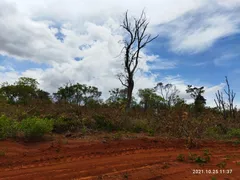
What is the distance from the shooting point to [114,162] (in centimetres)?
649

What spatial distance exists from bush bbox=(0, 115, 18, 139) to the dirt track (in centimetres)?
57

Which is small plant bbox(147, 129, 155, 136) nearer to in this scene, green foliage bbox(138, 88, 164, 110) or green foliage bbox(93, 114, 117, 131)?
green foliage bbox(93, 114, 117, 131)

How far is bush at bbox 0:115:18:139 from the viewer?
861cm

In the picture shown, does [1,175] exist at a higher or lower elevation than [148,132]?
lower

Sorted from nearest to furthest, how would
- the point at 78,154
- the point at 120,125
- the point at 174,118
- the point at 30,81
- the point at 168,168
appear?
the point at 168,168 < the point at 78,154 < the point at 120,125 < the point at 174,118 < the point at 30,81

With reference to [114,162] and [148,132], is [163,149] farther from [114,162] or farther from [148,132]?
[148,132]

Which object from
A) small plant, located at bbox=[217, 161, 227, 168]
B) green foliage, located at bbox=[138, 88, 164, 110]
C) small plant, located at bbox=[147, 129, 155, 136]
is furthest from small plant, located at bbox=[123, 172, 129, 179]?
green foliage, located at bbox=[138, 88, 164, 110]

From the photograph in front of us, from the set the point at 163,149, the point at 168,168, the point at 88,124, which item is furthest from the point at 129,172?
the point at 88,124

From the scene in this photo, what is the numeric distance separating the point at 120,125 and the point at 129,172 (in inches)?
267

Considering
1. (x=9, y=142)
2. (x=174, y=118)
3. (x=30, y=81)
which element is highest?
(x=30, y=81)

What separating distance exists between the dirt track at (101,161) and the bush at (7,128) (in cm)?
57

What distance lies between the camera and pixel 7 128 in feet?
28.8

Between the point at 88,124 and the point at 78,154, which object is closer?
the point at 78,154

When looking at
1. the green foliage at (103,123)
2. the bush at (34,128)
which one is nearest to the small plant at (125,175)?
the bush at (34,128)
